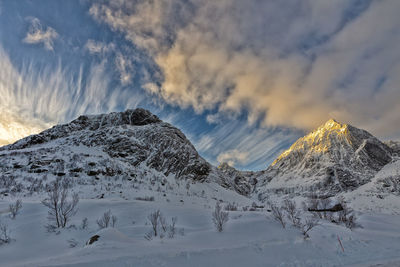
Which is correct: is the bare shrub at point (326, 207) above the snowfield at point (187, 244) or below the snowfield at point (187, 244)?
above

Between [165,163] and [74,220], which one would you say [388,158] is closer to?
[165,163]

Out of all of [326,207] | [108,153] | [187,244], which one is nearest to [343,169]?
[326,207]

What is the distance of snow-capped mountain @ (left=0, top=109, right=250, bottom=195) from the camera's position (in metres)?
34.2

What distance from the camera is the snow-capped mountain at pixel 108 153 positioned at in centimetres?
3416

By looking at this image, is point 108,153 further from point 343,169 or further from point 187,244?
A: point 343,169

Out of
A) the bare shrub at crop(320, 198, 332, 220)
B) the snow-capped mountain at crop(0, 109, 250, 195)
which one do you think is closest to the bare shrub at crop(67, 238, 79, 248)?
the bare shrub at crop(320, 198, 332, 220)

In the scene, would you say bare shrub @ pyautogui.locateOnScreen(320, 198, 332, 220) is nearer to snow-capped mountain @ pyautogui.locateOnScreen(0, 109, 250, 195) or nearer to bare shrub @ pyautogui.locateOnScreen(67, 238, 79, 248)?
bare shrub @ pyautogui.locateOnScreen(67, 238, 79, 248)

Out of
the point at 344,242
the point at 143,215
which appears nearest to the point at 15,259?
the point at 143,215

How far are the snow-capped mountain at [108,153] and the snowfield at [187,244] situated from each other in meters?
24.5

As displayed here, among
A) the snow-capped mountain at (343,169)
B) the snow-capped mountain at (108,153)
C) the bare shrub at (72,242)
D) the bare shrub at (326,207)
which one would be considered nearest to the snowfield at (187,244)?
the bare shrub at (72,242)

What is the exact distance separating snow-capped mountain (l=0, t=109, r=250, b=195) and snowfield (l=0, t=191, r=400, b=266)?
966 inches

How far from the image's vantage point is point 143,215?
13.3 m

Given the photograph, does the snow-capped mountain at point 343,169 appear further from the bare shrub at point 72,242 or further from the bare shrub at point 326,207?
the bare shrub at point 72,242

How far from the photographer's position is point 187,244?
28.6ft
